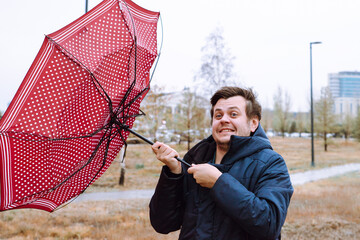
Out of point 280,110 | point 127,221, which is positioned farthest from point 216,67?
point 280,110

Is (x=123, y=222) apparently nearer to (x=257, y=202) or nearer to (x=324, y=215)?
(x=324, y=215)

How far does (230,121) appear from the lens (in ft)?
6.45

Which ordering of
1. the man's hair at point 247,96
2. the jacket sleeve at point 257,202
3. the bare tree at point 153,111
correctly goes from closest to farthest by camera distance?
1. the jacket sleeve at point 257,202
2. the man's hair at point 247,96
3. the bare tree at point 153,111

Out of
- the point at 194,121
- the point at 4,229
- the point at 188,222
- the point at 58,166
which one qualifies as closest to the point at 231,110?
the point at 188,222

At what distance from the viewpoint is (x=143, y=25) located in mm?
2525

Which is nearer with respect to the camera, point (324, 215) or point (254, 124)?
point (254, 124)

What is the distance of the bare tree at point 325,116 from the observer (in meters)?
33.6

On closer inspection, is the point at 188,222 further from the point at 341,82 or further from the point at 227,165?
the point at 341,82

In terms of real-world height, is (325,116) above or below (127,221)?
above

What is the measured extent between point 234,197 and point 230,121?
0.51 m

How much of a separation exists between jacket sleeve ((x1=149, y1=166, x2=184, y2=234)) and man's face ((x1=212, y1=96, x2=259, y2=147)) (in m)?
0.35

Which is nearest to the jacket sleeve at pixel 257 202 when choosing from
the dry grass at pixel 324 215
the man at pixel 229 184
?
the man at pixel 229 184

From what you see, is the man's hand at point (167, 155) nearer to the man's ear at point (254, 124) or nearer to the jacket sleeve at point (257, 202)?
the jacket sleeve at point (257, 202)

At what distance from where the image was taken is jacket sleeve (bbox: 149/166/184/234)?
199 cm
